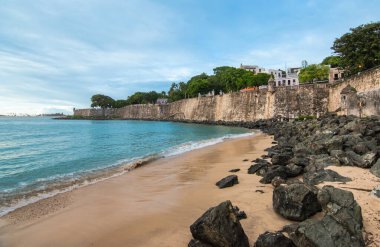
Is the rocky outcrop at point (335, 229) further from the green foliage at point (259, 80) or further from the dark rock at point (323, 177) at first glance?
the green foliage at point (259, 80)

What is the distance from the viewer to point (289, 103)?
4784 cm

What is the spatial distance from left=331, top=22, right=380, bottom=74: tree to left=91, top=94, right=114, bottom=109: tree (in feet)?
422

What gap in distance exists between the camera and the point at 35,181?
11844mm

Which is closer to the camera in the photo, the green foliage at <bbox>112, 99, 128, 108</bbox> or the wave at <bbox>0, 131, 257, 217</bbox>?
the wave at <bbox>0, 131, 257, 217</bbox>

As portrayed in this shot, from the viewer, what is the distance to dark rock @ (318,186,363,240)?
4590 millimetres

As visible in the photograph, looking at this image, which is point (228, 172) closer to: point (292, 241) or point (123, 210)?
point (123, 210)

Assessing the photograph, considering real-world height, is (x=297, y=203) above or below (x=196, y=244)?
above

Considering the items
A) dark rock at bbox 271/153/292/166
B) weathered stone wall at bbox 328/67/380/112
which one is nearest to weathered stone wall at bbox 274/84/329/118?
weathered stone wall at bbox 328/67/380/112

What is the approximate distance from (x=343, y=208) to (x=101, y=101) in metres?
152

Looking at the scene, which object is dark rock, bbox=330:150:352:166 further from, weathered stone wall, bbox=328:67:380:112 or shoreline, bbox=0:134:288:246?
weathered stone wall, bbox=328:67:380:112

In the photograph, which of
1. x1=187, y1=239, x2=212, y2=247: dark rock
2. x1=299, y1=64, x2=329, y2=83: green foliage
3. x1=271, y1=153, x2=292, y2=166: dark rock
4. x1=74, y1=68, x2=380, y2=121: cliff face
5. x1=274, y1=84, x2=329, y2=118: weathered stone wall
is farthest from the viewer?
x1=299, y1=64, x2=329, y2=83: green foliage

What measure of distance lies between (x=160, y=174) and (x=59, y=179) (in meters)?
4.36

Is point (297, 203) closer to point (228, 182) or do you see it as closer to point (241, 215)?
point (241, 215)

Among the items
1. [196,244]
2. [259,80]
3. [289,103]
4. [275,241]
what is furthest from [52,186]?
[259,80]
